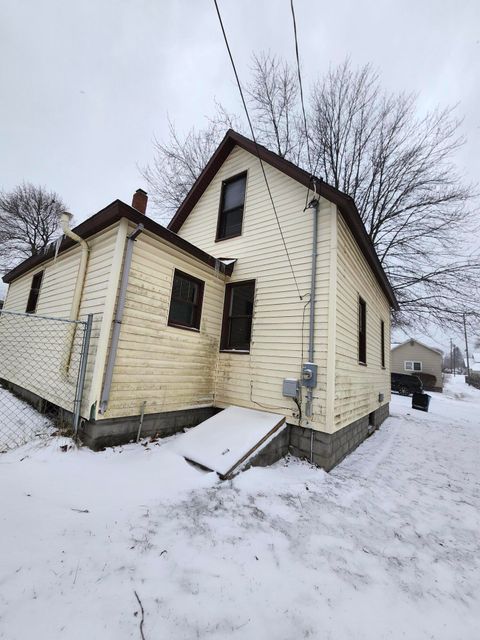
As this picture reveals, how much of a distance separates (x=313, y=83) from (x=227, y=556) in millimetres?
18266

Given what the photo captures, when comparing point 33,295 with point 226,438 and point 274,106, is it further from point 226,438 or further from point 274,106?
point 274,106

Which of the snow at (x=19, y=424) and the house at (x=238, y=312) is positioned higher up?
the house at (x=238, y=312)

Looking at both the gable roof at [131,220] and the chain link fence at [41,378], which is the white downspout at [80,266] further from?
the chain link fence at [41,378]

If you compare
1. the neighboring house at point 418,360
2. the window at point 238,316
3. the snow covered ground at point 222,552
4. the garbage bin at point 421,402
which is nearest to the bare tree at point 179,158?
the window at point 238,316

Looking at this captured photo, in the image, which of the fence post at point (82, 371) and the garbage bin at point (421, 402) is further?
the garbage bin at point (421, 402)

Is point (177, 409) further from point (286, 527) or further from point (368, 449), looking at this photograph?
point (368, 449)

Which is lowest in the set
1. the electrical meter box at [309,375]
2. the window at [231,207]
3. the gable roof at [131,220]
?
the electrical meter box at [309,375]

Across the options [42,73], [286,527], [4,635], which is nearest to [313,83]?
[42,73]

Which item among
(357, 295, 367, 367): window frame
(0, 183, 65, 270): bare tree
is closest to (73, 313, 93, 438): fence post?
(357, 295, 367, 367): window frame

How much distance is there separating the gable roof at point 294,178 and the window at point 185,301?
10.2 ft

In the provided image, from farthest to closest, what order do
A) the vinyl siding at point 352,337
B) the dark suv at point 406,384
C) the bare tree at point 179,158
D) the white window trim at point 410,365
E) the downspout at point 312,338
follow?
the white window trim at point 410,365 < the dark suv at point 406,384 < the bare tree at point 179,158 < the vinyl siding at point 352,337 < the downspout at point 312,338

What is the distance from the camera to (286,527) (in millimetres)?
2994

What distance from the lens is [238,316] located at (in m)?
6.72

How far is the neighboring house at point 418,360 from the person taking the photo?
1156 inches
